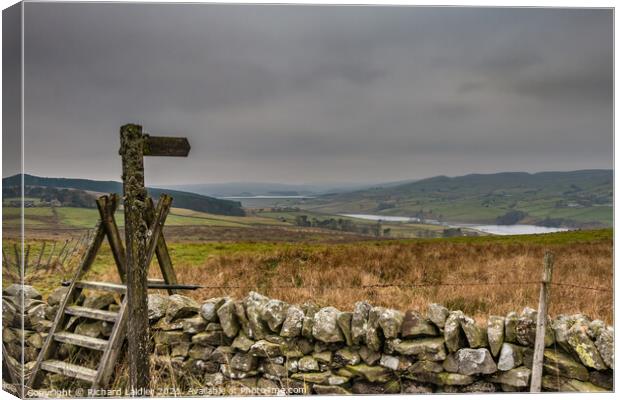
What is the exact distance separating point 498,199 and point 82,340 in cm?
904

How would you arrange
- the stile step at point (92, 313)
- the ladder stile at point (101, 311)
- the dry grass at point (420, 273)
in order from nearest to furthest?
the ladder stile at point (101, 311) < the stile step at point (92, 313) < the dry grass at point (420, 273)

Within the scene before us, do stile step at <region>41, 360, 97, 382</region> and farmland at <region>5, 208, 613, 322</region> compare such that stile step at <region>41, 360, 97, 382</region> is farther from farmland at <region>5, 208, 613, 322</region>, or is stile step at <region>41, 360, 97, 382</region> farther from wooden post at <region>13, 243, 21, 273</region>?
farmland at <region>5, 208, 613, 322</region>

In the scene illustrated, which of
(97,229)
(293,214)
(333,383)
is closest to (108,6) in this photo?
(97,229)

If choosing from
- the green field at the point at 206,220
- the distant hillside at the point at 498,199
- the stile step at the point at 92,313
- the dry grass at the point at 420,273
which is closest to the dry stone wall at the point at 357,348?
the stile step at the point at 92,313

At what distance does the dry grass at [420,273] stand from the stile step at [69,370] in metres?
2.28

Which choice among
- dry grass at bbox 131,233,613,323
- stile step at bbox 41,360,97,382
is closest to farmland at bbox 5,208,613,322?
dry grass at bbox 131,233,613,323

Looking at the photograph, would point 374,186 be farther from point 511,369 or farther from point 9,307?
point 9,307

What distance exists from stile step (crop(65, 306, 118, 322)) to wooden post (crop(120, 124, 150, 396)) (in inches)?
20.6

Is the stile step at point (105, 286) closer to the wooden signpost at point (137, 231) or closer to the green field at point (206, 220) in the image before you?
the wooden signpost at point (137, 231)

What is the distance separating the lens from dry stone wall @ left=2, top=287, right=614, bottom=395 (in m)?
5.12

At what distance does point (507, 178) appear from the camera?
10.6 meters

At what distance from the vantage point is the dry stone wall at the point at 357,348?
5.12 meters

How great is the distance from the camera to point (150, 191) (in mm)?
5621

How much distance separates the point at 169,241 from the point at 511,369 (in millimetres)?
10005
